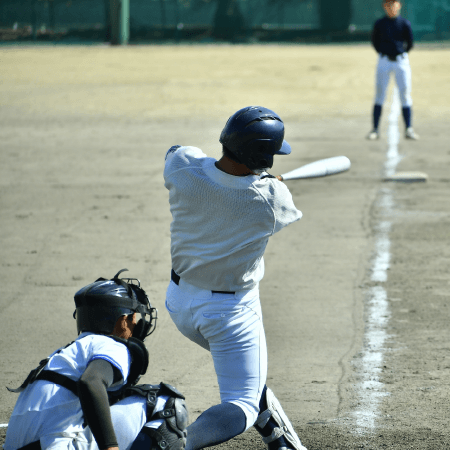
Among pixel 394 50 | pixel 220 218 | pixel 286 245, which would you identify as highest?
pixel 394 50

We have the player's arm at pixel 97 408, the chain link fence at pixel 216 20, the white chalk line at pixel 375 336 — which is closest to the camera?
the player's arm at pixel 97 408

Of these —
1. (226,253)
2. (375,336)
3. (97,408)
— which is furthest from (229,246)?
(375,336)

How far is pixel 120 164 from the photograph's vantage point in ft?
38.2

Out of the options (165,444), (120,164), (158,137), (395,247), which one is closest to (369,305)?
(395,247)

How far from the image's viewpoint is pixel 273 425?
3.36 meters

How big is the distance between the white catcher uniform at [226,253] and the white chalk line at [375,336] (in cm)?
108

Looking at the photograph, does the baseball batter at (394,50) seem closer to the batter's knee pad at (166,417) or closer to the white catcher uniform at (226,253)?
the white catcher uniform at (226,253)

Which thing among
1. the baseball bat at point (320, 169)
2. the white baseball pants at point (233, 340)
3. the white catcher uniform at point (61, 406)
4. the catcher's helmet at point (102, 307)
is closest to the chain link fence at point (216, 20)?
the baseball bat at point (320, 169)

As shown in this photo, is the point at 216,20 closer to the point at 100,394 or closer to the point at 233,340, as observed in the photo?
the point at 233,340

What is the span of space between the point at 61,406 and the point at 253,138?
1307 mm

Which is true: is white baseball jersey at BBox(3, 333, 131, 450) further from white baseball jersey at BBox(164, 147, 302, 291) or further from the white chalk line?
the white chalk line

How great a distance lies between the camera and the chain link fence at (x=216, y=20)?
98.7 ft

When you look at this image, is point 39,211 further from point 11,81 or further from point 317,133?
point 11,81

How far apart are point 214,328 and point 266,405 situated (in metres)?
0.51
